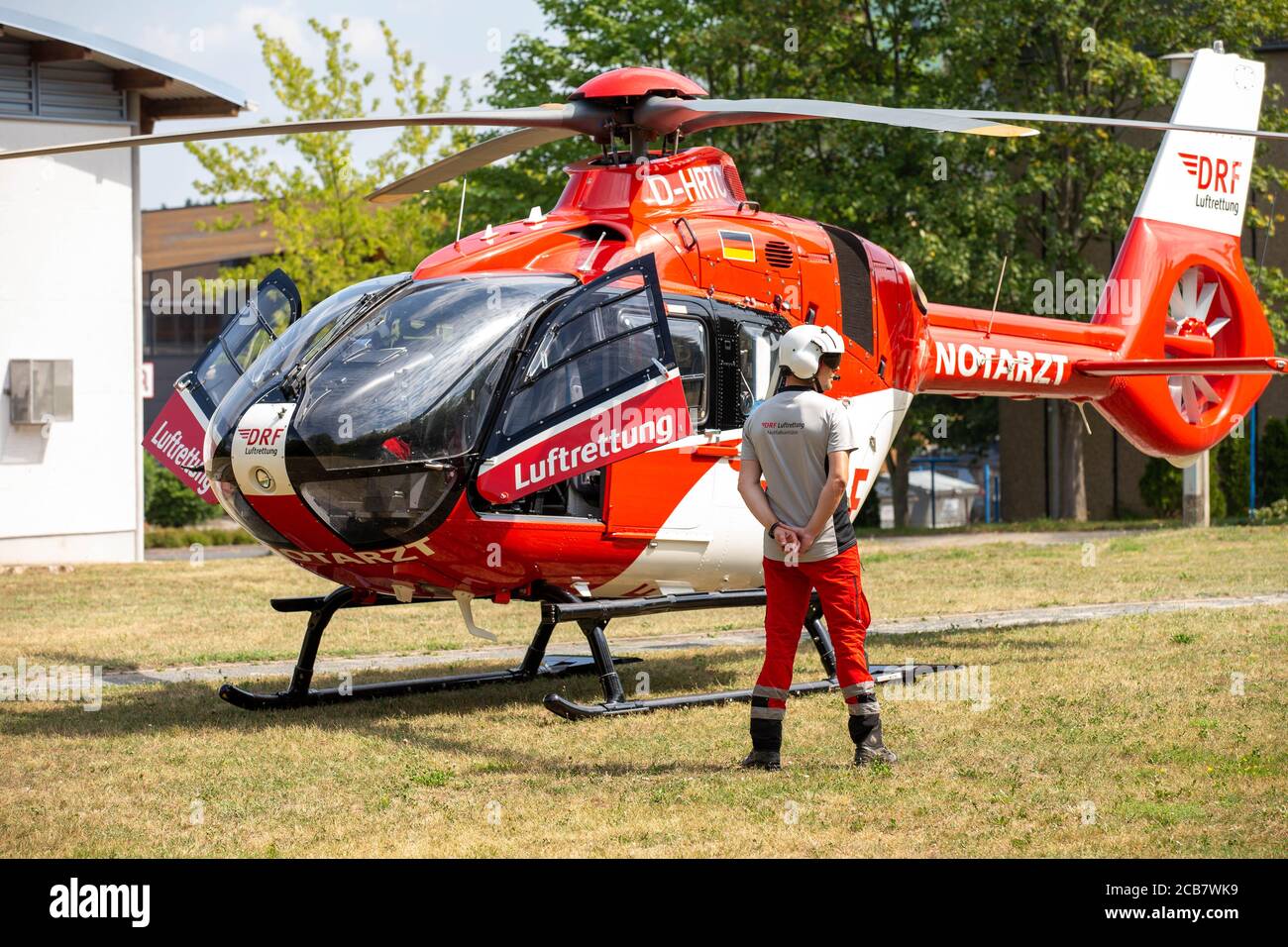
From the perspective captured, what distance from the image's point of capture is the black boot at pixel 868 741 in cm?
809

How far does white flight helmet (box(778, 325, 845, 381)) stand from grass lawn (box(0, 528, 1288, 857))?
221 centimetres

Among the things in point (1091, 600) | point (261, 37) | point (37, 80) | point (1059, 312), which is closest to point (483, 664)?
point (1091, 600)

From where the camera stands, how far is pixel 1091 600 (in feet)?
53.3

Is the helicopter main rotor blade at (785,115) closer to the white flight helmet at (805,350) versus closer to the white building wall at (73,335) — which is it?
the white flight helmet at (805,350)

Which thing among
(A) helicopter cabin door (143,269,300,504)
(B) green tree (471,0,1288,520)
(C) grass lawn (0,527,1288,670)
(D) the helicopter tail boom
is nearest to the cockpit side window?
(A) helicopter cabin door (143,269,300,504)

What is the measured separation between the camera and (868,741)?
8109 millimetres

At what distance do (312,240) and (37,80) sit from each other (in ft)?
39.3

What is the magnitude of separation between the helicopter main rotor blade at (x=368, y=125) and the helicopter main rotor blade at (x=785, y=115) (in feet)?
1.52

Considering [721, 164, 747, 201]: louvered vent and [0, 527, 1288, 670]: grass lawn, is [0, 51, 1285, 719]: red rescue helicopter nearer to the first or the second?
[721, 164, 747, 201]: louvered vent

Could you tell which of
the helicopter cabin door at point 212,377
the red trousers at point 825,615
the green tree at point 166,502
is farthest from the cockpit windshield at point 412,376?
the green tree at point 166,502

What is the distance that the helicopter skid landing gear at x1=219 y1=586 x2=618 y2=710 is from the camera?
34.0ft

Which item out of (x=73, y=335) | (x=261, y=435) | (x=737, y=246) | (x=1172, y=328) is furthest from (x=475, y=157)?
(x=73, y=335)

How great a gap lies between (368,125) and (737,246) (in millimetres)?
3119
